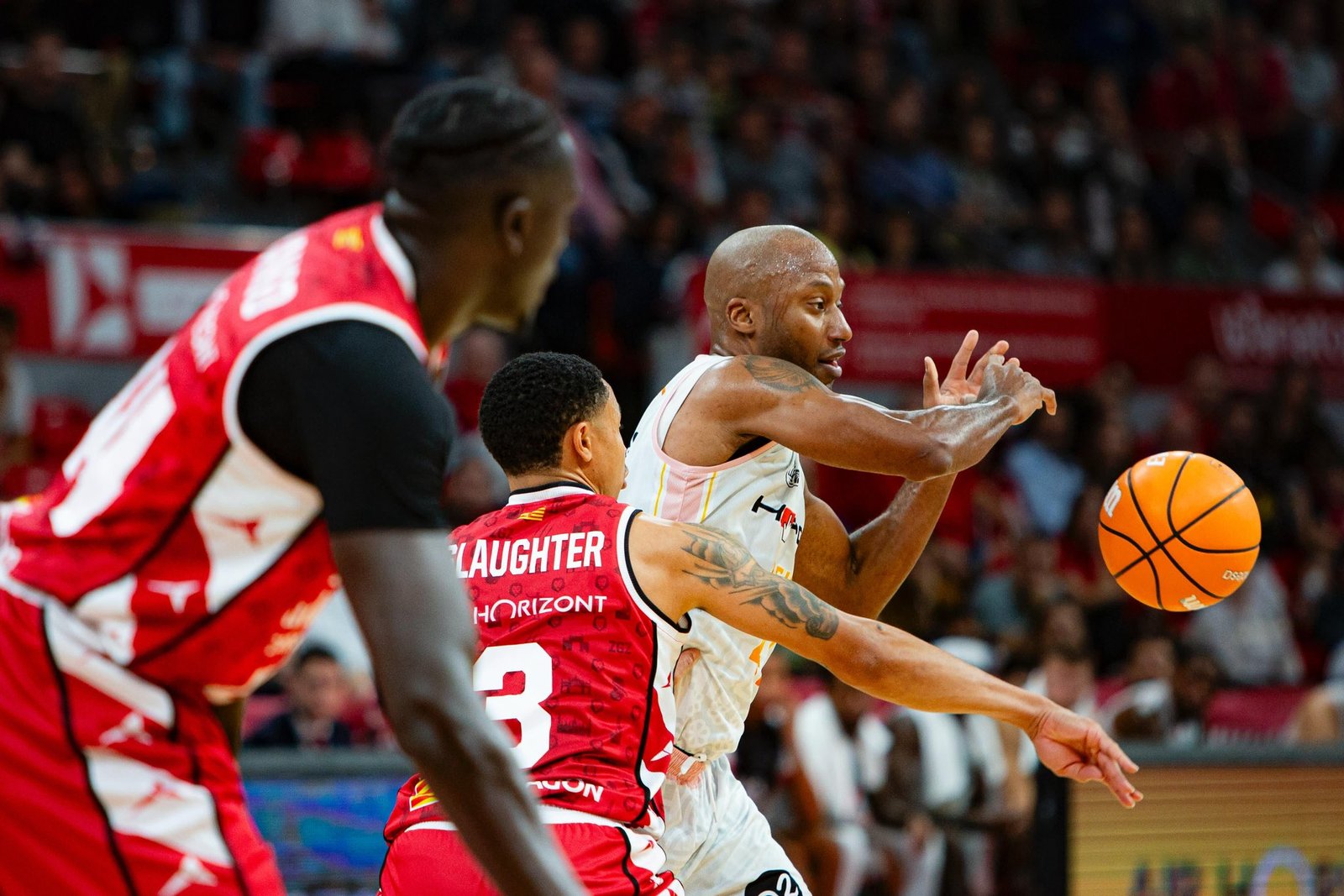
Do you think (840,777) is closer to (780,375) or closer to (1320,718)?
(1320,718)

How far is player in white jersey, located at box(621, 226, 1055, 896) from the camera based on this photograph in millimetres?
4242

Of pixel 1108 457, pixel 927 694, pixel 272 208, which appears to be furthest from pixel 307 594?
pixel 1108 457

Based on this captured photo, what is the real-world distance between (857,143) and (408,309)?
12.3 m

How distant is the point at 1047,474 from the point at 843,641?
9.37m

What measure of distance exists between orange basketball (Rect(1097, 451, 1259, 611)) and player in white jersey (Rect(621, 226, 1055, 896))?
1.99ft

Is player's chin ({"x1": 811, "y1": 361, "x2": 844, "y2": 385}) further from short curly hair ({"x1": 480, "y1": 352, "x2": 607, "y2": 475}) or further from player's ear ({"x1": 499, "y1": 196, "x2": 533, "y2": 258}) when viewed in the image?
player's ear ({"x1": 499, "y1": 196, "x2": 533, "y2": 258})

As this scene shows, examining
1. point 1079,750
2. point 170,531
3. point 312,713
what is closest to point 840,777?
point 312,713

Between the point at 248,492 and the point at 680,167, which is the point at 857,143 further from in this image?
the point at 248,492

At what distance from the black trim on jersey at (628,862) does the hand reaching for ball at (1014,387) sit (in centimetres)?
157

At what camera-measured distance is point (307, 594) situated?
2.50 metres

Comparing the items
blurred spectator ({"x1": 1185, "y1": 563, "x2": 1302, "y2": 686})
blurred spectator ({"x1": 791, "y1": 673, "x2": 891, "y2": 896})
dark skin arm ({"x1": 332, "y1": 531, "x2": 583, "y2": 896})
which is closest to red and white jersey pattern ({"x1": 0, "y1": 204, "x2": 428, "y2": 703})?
dark skin arm ({"x1": 332, "y1": 531, "x2": 583, "y2": 896})

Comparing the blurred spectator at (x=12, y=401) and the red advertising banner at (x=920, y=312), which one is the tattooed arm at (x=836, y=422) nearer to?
the blurred spectator at (x=12, y=401)

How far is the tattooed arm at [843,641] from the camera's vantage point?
12.1 feet

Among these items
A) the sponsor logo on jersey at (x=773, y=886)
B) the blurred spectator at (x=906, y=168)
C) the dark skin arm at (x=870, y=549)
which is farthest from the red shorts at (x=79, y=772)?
the blurred spectator at (x=906, y=168)
